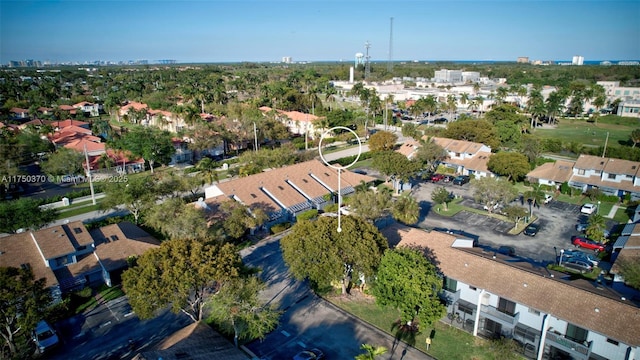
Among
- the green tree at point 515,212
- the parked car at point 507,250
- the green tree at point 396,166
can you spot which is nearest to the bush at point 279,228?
the green tree at point 396,166

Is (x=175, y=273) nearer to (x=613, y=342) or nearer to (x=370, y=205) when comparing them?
(x=370, y=205)

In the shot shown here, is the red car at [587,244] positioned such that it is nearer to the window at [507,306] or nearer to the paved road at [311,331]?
the window at [507,306]

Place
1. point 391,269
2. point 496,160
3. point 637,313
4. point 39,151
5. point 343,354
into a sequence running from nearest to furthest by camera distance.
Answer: point 637,313
point 343,354
point 391,269
point 496,160
point 39,151

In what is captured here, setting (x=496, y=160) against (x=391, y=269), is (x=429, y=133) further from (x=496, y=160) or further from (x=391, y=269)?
(x=391, y=269)

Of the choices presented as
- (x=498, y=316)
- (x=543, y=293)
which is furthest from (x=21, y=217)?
(x=543, y=293)

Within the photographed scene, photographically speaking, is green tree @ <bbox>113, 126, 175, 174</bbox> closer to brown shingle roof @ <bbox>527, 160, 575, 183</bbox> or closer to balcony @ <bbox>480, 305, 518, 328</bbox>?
balcony @ <bbox>480, 305, 518, 328</bbox>

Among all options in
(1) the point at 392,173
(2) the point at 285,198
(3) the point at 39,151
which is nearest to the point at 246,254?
(2) the point at 285,198
